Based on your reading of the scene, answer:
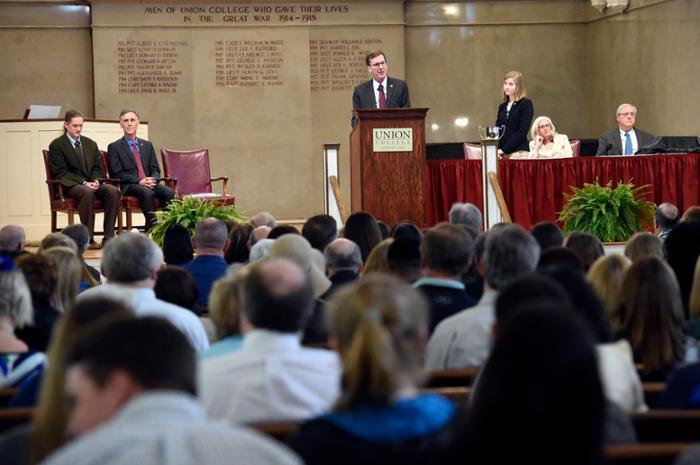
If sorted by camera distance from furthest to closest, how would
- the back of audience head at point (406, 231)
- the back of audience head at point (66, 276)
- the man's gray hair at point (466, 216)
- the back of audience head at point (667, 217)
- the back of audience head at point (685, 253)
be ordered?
1. the back of audience head at point (667, 217)
2. the man's gray hair at point (466, 216)
3. the back of audience head at point (406, 231)
4. the back of audience head at point (685, 253)
5. the back of audience head at point (66, 276)

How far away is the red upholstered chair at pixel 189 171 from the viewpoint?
36.1 feet

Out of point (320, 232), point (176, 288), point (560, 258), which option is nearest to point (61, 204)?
point (320, 232)


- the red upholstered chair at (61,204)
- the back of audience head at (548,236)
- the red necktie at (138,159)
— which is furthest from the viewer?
the red necktie at (138,159)

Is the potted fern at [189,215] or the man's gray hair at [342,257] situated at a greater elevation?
the potted fern at [189,215]

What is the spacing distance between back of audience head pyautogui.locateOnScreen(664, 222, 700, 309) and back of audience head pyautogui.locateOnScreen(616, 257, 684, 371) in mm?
1865

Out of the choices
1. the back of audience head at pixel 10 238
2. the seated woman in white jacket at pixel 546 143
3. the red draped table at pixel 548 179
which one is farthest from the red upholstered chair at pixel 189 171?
the back of audience head at pixel 10 238

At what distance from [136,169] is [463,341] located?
7458 millimetres

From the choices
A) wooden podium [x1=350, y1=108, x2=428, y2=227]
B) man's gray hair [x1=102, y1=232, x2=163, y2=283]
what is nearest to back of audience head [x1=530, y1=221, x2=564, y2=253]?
man's gray hair [x1=102, y1=232, x2=163, y2=283]

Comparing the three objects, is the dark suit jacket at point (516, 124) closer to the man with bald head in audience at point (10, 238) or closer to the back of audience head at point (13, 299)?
the man with bald head in audience at point (10, 238)

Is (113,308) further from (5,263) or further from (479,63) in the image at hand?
(479,63)

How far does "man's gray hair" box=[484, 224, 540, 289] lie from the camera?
3635mm

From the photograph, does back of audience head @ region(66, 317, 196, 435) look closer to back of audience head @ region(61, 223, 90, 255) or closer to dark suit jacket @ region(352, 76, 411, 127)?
back of audience head @ region(61, 223, 90, 255)

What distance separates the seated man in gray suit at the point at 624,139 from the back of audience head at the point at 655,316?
7.66 metres

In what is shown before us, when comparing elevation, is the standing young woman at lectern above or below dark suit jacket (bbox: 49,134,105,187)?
above
